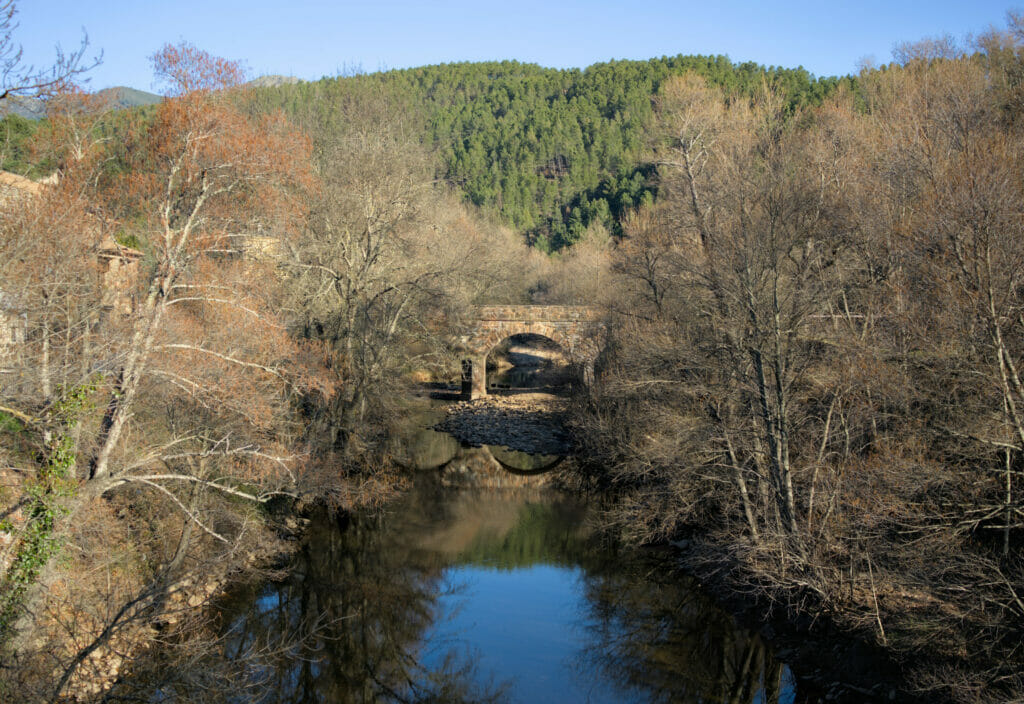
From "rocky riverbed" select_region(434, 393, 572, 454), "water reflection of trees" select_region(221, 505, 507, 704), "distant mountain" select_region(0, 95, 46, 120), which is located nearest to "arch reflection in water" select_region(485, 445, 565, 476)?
"rocky riverbed" select_region(434, 393, 572, 454)

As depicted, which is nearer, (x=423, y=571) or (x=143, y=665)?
(x=143, y=665)

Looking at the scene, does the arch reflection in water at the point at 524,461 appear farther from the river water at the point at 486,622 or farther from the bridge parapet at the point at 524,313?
the bridge parapet at the point at 524,313

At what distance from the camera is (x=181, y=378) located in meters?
9.30

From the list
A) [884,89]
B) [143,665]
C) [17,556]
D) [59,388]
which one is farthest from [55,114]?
[884,89]

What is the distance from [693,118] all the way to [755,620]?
1261 centimetres

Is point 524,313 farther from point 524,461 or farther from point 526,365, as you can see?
point 526,365

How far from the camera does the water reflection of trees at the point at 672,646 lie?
1029cm

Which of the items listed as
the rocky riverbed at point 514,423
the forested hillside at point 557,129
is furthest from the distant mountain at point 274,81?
the rocky riverbed at point 514,423

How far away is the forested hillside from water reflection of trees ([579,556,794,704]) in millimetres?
36547

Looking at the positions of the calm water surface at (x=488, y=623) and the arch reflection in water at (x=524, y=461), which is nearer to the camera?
the calm water surface at (x=488, y=623)

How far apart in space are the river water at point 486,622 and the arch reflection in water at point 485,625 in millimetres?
29

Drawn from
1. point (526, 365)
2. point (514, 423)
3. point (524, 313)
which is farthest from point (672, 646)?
point (526, 365)

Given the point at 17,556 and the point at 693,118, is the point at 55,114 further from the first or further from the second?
the point at 693,118

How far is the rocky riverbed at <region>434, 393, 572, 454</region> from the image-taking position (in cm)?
2541
